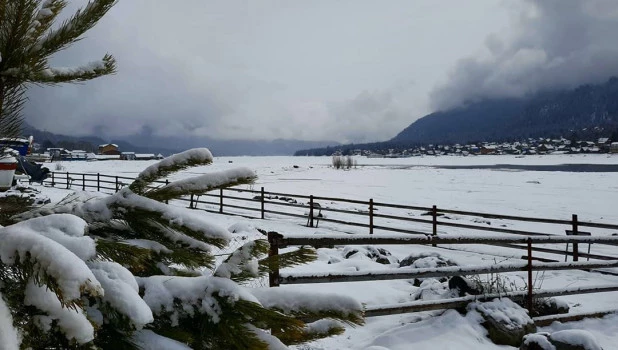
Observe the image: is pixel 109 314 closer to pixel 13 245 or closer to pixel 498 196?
pixel 13 245

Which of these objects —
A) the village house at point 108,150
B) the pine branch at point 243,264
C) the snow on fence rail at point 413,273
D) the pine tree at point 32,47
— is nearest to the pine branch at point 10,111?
the pine tree at point 32,47

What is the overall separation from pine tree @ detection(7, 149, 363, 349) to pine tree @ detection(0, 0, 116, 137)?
1.03ft

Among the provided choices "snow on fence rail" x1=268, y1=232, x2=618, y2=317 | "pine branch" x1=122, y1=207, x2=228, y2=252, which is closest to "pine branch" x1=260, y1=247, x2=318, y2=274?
"pine branch" x1=122, y1=207, x2=228, y2=252

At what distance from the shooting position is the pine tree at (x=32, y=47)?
1.04 meters

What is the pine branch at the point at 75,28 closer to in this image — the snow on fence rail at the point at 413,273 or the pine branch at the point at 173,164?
the pine branch at the point at 173,164

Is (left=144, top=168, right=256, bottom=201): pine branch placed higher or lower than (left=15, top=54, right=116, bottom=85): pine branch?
lower

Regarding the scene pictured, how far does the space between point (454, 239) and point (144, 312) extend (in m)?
5.24

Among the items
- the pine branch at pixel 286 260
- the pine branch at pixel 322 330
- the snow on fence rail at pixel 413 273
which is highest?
the pine branch at pixel 286 260

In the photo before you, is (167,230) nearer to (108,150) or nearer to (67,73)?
(67,73)

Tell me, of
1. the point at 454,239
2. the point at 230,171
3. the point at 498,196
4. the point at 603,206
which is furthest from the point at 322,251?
the point at 498,196

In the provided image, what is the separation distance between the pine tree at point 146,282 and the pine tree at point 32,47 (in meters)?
0.31

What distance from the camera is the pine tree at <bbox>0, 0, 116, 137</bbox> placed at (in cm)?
104

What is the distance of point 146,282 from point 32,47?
68 cm

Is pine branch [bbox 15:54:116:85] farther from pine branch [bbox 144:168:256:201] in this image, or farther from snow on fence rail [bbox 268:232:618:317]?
snow on fence rail [bbox 268:232:618:317]
